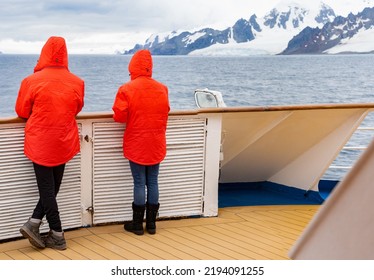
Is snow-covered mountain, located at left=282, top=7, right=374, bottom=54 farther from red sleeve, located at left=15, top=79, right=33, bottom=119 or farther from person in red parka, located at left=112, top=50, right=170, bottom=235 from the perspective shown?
red sleeve, located at left=15, top=79, right=33, bottom=119

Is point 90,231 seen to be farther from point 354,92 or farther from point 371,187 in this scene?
point 354,92

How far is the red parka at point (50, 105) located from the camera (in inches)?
132

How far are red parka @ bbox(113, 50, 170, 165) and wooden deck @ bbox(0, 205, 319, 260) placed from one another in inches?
19.2

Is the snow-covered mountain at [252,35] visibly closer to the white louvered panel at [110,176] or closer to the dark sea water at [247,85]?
the dark sea water at [247,85]

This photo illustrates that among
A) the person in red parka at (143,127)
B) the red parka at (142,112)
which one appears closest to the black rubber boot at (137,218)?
the person in red parka at (143,127)

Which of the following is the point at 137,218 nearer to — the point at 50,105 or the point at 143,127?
the point at 143,127

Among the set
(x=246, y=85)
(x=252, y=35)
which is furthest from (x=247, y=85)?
(x=252, y=35)

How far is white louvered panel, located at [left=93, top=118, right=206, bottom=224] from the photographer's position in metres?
3.92

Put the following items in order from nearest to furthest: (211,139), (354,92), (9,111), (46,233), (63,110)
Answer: (63,110)
(46,233)
(211,139)
(9,111)
(354,92)

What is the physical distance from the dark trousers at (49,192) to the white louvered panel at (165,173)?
0.39 metres

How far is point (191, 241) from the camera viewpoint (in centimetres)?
379

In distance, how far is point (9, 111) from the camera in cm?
3186

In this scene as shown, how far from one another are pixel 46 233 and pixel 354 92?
43671mm

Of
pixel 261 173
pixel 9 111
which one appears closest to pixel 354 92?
pixel 9 111
